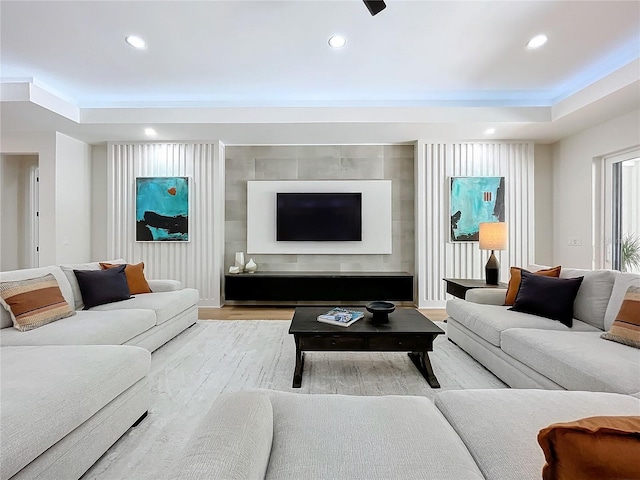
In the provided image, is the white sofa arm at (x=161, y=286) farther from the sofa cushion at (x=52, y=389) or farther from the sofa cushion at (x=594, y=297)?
the sofa cushion at (x=594, y=297)

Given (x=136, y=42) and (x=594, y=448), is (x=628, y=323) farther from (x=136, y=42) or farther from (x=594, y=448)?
(x=136, y=42)

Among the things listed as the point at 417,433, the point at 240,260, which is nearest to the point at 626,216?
the point at 417,433

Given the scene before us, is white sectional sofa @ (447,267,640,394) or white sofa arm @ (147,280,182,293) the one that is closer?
white sectional sofa @ (447,267,640,394)

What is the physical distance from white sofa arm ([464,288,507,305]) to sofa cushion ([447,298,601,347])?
139mm

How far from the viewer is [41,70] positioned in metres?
3.60

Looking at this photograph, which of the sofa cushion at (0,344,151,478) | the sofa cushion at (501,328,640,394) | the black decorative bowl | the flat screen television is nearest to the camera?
the sofa cushion at (0,344,151,478)

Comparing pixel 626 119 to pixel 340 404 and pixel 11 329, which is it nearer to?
pixel 340 404

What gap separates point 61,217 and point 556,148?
7.57 metres

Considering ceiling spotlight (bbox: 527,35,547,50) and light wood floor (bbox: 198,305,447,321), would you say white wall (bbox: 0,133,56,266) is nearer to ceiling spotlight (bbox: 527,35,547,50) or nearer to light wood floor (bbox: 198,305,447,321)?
light wood floor (bbox: 198,305,447,321)

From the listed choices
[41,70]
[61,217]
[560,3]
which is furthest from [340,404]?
[61,217]

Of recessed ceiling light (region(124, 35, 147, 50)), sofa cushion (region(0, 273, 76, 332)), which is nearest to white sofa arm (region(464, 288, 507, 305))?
sofa cushion (region(0, 273, 76, 332))

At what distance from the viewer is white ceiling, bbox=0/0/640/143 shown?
2.70m

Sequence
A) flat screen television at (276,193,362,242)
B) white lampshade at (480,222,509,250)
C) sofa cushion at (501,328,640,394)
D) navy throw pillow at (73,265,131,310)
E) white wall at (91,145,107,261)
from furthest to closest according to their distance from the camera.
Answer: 1. white wall at (91,145,107,261)
2. flat screen television at (276,193,362,242)
3. white lampshade at (480,222,509,250)
4. navy throw pillow at (73,265,131,310)
5. sofa cushion at (501,328,640,394)

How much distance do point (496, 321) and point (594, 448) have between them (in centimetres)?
219
